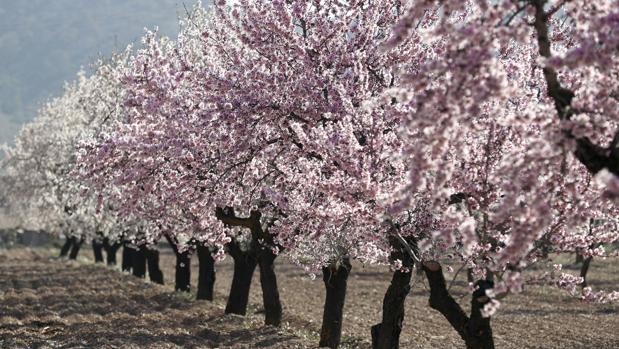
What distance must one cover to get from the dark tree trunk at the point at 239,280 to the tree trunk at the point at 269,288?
209 centimetres

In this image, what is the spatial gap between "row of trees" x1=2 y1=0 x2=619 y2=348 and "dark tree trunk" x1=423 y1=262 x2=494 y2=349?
29 mm

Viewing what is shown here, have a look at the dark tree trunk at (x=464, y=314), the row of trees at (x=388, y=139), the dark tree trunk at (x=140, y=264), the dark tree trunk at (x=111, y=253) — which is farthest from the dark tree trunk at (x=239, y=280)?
the dark tree trunk at (x=111, y=253)

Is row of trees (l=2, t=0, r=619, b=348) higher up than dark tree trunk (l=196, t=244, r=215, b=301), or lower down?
higher up

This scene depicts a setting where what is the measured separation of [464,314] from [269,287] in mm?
12481

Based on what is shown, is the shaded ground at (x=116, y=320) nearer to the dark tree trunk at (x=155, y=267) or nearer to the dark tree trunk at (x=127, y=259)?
the dark tree trunk at (x=155, y=267)

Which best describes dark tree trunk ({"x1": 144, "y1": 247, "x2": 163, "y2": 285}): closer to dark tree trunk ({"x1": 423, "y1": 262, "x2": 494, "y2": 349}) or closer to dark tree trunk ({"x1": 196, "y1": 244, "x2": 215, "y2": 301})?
dark tree trunk ({"x1": 196, "y1": 244, "x2": 215, "y2": 301})

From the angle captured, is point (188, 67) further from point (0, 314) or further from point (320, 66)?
point (0, 314)

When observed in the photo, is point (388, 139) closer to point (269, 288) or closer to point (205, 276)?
point (269, 288)

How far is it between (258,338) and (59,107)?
4519cm

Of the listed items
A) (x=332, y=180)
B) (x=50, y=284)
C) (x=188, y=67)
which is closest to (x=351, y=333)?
(x=188, y=67)

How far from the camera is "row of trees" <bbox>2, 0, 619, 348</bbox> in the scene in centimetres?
675

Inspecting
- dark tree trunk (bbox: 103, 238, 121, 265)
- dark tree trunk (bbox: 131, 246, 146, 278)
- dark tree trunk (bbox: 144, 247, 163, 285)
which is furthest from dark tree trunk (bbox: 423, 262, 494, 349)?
dark tree trunk (bbox: 103, 238, 121, 265)

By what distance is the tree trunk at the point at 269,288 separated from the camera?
24.4 m

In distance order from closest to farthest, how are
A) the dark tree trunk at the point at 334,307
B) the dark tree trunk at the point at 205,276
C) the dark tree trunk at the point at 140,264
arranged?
1. the dark tree trunk at the point at 334,307
2. the dark tree trunk at the point at 205,276
3. the dark tree trunk at the point at 140,264
